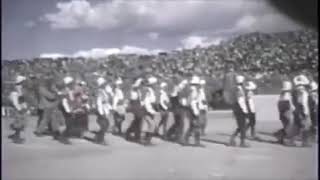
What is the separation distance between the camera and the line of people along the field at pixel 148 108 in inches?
77.1

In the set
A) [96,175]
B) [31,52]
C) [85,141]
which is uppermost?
[31,52]

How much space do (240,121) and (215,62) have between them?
24cm

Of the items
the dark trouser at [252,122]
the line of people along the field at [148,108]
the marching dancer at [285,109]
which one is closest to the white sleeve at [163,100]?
the line of people along the field at [148,108]

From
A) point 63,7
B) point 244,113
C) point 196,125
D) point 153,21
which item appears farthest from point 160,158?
point 63,7

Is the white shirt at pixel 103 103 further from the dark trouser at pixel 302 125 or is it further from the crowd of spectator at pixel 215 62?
the dark trouser at pixel 302 125

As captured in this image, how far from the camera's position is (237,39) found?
198 cm

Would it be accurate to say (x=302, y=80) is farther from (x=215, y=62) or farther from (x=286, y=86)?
(x=215, y=62)

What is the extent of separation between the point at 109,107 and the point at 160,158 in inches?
10.7

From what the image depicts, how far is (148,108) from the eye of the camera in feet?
6.49

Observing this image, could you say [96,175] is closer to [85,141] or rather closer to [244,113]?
[85,141]

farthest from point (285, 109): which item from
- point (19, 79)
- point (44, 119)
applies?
point (19, 79)

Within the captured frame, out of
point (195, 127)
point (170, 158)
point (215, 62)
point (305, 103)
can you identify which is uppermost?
point (215, 62)

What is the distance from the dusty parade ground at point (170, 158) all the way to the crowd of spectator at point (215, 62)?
0.41 feet

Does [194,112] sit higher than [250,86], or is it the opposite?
[250,86]
